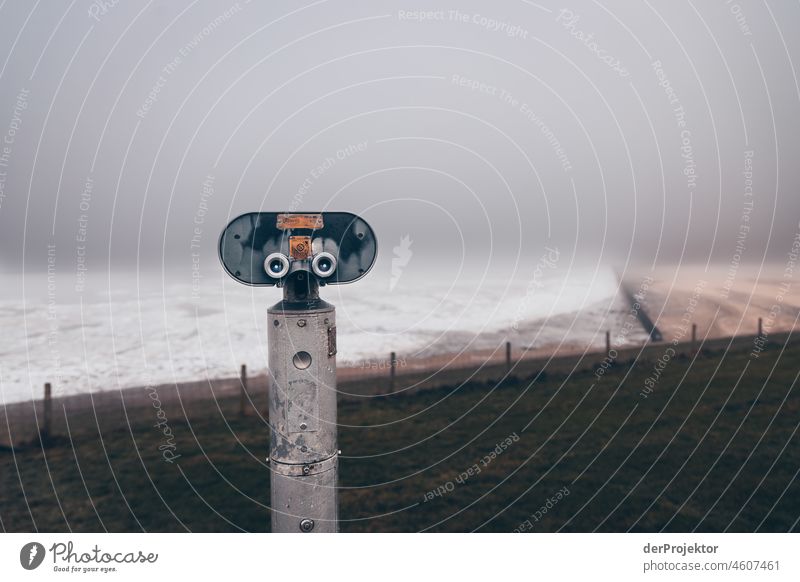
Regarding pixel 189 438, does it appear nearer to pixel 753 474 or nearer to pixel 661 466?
pixel 661 466

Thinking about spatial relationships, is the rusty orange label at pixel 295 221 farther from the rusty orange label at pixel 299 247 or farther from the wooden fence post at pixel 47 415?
the wooden fence post at pixel 47 415

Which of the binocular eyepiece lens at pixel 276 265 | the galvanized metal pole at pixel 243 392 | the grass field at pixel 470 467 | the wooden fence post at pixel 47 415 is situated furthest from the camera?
the galvanized metal pole at pixel 243 392

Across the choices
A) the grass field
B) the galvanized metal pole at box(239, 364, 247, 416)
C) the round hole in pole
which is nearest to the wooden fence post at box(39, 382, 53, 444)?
the grass field

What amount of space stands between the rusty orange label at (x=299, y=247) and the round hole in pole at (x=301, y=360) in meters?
0.82

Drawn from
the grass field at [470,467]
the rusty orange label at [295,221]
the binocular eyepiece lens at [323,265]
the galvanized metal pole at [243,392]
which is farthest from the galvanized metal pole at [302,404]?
the galvanized metal pole at [243,392]

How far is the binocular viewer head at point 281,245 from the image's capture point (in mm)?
3721

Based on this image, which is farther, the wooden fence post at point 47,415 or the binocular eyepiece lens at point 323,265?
the wooden fence post at point 47,415

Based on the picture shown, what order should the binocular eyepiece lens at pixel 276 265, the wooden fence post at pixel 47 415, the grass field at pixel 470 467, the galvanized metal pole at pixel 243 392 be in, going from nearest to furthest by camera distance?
the binocular eyepiece lens at pixel 276 265, the grass field at pixel 470 467, the wooden fence post at pixel 47 415, the galvanized metal pole at pixel 243 392

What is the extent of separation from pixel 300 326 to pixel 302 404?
0.67m

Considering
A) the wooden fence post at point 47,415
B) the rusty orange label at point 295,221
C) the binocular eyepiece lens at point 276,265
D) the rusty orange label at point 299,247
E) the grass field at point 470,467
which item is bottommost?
the grass field at point 470,467

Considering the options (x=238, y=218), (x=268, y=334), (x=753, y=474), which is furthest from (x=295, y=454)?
(x=753, y=474)

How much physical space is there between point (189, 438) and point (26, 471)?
2.49 meters

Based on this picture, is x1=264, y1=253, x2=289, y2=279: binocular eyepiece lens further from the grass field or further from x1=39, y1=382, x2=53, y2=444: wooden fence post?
x1=39, y1=382, x2=53, y2=444: wooden fence post

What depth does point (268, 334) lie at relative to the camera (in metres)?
3.82
